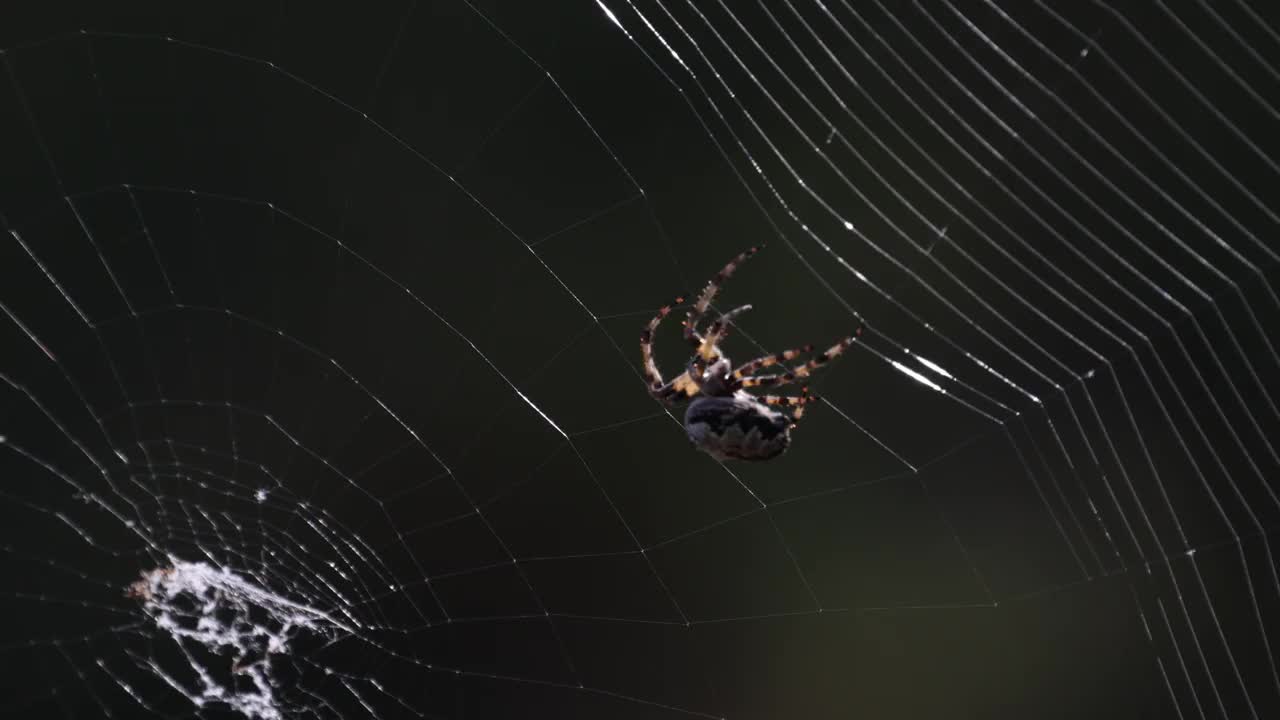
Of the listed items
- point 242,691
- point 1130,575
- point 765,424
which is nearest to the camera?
point 765,424

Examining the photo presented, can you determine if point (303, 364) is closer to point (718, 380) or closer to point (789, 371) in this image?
point (718, 380)

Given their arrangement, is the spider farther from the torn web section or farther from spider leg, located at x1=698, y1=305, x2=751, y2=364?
the torn web section

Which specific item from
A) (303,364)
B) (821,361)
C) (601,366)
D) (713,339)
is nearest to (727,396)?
(713,339)

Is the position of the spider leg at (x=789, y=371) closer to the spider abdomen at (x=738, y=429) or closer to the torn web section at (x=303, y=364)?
the spider abdomen at (x=738, y=429)

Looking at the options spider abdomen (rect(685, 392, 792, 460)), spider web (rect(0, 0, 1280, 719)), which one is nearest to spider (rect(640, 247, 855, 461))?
spider abdomen (rect(685, 392, 792, 460))

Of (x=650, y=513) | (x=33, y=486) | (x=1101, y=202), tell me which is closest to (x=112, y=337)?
(x=33, y=486)

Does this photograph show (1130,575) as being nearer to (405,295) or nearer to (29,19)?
(405,295)

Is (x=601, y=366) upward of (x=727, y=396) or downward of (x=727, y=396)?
downward
